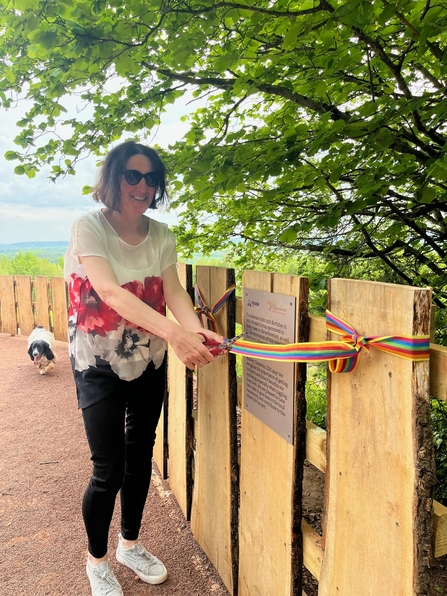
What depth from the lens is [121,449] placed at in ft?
6.94

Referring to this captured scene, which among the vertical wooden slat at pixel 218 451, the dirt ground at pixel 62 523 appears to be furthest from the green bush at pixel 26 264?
the vertical wooden slat at pixel 218 451

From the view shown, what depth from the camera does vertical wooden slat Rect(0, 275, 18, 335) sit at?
920 cm

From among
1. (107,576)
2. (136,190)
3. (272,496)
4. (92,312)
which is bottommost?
(107,576)

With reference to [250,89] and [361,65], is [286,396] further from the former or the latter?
[361,65]

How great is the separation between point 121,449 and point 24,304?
7.95 meters

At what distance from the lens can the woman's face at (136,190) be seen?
2.09 metres

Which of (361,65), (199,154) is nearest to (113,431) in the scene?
(199,154)

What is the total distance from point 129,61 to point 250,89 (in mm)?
698

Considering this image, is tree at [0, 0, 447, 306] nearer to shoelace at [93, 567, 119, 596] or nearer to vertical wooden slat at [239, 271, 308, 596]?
vertical wooden slat at [239, 271, 308, 596]

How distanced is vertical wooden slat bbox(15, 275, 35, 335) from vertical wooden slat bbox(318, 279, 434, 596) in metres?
8.73

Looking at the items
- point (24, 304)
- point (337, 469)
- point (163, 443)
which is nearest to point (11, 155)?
point (163, 443)

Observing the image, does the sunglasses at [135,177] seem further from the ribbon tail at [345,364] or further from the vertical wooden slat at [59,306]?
the vertical wooden slat at [59,306]

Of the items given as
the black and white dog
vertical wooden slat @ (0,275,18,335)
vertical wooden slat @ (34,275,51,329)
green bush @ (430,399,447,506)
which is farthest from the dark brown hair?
vertical wooden slat @ (0,275,18,335)

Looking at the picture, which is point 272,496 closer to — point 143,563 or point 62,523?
point 143,563
